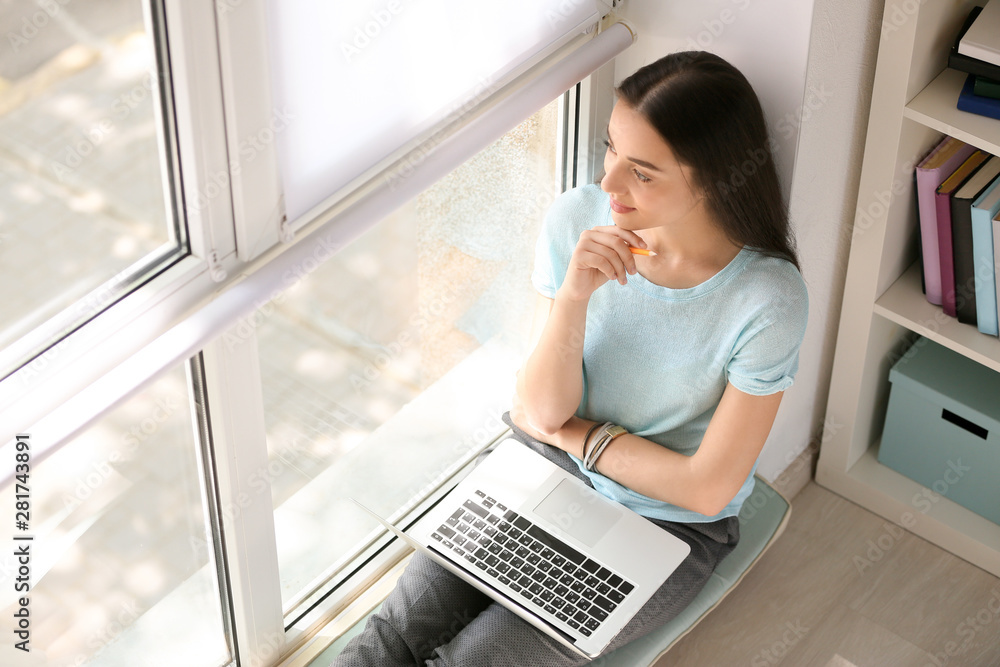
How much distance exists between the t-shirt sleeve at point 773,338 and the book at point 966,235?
1.26 ft

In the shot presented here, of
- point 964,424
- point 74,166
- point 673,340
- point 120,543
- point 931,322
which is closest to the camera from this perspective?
point 74,166

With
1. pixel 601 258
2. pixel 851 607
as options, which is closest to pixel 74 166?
pixel 601 258

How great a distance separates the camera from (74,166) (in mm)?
1085

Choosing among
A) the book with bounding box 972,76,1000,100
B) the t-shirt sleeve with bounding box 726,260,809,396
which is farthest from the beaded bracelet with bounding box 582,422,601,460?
the book with bounding box 972,76,1000,100

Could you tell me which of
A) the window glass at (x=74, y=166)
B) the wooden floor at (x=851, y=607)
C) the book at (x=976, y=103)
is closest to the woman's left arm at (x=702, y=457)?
the wooden floor at (x=851, y=607)

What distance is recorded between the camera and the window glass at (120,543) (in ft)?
4.16

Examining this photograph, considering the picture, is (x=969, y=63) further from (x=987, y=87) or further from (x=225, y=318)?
(x=225, y=318)

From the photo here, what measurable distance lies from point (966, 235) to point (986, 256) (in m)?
0.05

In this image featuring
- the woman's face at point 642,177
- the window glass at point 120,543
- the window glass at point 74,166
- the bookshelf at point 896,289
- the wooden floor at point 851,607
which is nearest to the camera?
the window glass at point 74,166

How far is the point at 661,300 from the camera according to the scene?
1528 mm

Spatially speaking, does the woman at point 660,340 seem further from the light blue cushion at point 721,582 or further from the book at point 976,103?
the book at point 976,103

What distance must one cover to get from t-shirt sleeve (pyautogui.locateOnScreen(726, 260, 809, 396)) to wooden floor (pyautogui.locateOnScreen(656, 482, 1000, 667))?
59 centimetres

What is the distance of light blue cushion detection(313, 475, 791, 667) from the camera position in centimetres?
160

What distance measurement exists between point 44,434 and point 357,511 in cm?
77
